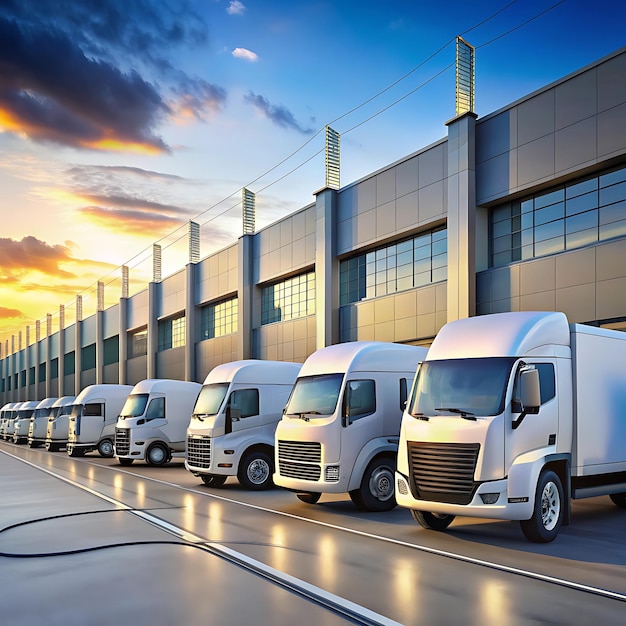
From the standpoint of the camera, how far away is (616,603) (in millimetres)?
6781

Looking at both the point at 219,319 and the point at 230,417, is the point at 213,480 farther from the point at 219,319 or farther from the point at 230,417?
the point at 219,319

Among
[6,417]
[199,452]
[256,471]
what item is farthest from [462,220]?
[6,417]

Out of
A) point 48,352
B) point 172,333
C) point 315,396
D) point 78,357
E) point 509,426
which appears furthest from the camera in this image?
point 48,352

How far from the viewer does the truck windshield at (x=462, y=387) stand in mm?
10414

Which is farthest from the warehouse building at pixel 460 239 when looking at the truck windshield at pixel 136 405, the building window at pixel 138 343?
the building window at pixel 138 343

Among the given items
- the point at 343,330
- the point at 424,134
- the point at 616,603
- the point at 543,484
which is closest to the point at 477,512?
the point at 543,484

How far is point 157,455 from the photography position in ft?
85.0

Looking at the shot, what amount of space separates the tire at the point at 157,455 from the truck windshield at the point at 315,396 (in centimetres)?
1215

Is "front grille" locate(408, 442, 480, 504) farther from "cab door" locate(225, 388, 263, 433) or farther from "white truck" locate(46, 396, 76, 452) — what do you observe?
"white truck" locate(46, 396, 76, 452)

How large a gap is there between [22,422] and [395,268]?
33019 millimetres

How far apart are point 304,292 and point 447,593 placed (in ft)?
85.2

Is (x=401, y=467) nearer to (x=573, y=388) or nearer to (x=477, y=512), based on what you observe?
(x=477, y=512)

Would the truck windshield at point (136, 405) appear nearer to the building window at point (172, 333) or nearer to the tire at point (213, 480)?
the tire at point (213, 480)

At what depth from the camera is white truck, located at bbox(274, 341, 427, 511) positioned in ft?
44.1
